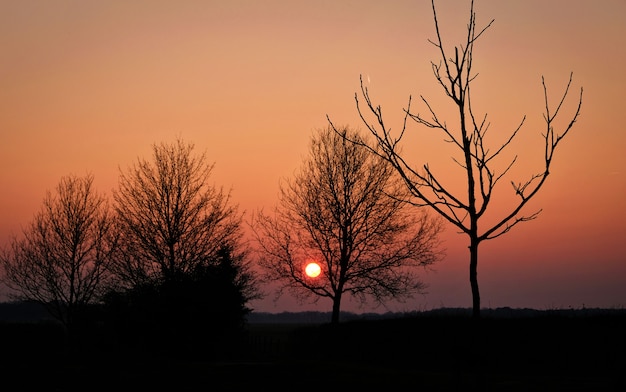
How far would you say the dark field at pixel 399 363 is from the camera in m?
18.7

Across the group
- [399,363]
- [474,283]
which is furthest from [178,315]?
[474,283]

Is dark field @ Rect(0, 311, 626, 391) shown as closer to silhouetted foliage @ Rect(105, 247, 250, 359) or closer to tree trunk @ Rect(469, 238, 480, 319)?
silhouetted foliage @ Rect(105, 247, 250, 359)

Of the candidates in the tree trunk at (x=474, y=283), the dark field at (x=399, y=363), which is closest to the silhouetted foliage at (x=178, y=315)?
the dark field at (x=399, y=363)

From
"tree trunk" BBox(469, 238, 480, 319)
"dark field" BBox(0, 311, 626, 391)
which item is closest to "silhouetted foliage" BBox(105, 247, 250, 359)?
"dark field" BBox(0, 311, 626, 391)

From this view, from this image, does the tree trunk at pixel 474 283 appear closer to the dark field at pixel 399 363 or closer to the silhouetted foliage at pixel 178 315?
the dark field at pixel 399 363


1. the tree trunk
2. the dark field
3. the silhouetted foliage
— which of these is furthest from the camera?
the silhouetted foliage

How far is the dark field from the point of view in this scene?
18.7 m

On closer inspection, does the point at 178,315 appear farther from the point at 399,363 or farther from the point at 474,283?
the point at 474,283

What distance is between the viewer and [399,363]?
28.0m

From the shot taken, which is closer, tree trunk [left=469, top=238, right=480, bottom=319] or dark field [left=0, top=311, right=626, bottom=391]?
tree trunk [left=469, top=238, right=480, bottom=319]

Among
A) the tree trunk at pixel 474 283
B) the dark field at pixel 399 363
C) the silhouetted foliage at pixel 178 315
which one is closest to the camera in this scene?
the tree trunk at pixel 474 283

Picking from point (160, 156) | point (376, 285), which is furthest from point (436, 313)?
point (160, 156)

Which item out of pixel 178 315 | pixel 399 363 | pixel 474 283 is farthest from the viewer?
pixel 178 315

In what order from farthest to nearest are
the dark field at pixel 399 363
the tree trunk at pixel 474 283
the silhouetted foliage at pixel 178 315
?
1. the silhouetted foliage at pixel 178 315
2. the dark field at pixel 399 363
3. the tree trunk at pixel 474 283
